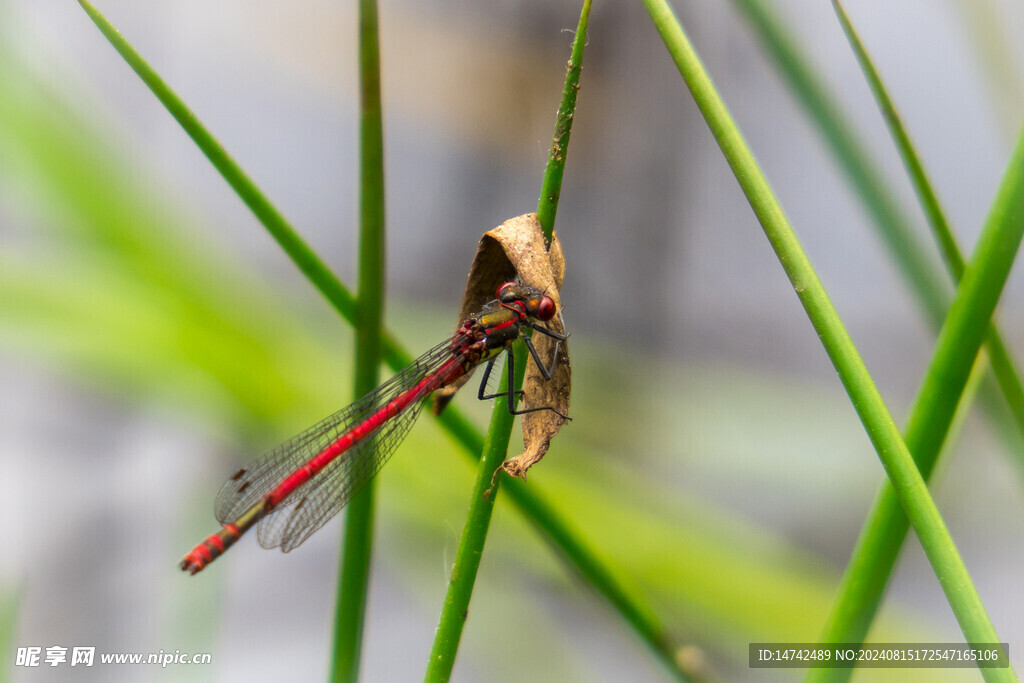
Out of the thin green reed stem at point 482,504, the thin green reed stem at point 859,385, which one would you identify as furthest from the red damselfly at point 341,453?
the thin green reed stem at point 859,385

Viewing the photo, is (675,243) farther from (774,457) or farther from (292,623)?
(292,623)

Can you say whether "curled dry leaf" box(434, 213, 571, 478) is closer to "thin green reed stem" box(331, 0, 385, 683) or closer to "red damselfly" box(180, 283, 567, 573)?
"red damselfly" box(180, 283, 567, 573)

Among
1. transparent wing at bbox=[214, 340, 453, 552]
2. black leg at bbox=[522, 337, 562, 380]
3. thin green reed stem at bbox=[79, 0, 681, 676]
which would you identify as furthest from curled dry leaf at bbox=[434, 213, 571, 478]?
transparent wing at bbox=[214, 340, 453, 552]

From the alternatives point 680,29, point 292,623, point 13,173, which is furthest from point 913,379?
point 13,173

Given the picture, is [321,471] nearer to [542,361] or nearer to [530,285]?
[542,361]

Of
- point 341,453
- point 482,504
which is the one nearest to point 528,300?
point 482,504

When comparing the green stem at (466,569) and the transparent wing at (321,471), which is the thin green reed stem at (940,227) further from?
the transparent wing at (321,471)

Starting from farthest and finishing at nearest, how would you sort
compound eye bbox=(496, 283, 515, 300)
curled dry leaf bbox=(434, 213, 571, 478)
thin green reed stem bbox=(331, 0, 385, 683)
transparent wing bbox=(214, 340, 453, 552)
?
transparent wing bbox=(214, 340, 453, 552)
compound eye bbox=(496, 283, 515, 300)
thin green reed stem bbox=(331, 0, 385, 683)
curled dry leaf bbox=(434, 213, 571, 478)
